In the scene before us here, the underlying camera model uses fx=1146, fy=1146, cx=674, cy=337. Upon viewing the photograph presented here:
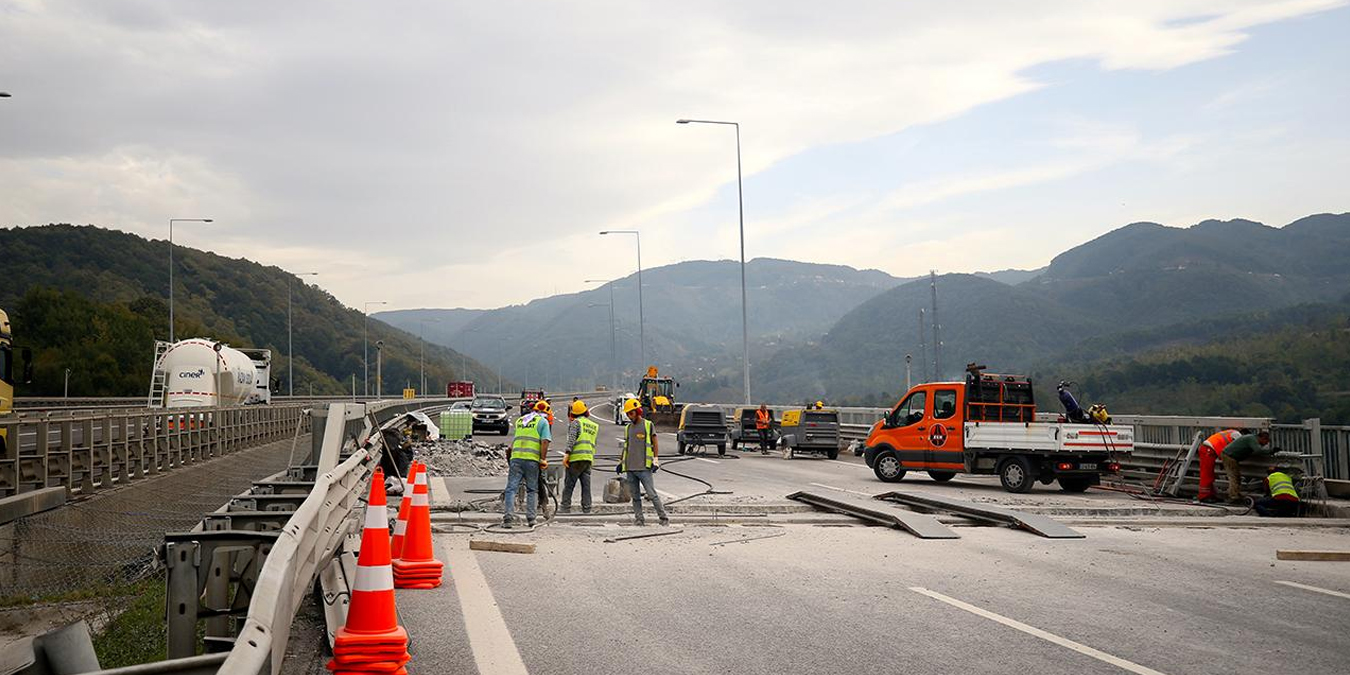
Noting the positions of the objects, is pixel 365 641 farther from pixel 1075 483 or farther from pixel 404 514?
pixel 1075 483

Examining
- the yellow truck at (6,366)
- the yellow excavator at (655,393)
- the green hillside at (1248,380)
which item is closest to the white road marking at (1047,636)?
the yellow truck at (6,366)

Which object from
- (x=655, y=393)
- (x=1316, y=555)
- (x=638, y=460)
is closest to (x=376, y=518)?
(x=638, y=460)

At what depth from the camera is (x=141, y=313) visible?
9631cm

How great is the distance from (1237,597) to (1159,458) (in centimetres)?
Answer: 1326

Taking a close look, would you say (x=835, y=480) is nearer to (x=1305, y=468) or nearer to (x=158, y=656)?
(x=1305, y=468)

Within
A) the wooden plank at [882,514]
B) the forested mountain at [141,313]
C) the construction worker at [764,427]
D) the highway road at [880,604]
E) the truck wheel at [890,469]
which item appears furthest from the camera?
the forested mountain at [141,313]

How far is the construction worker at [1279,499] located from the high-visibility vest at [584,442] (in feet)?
33.6

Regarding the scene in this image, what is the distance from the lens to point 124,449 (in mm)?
19719

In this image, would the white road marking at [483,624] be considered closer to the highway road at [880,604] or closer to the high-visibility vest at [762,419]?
the highway road at [880,604]

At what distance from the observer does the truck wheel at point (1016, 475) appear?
72.3 feet

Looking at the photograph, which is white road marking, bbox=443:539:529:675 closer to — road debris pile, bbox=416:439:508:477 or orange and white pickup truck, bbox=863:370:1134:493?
orange and white pickup truck, bbox=863:370:1134:493

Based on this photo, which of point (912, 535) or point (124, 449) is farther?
point (124, 449)

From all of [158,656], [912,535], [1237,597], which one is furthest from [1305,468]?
[158,656]

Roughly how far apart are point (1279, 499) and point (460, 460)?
1821 centimetres
